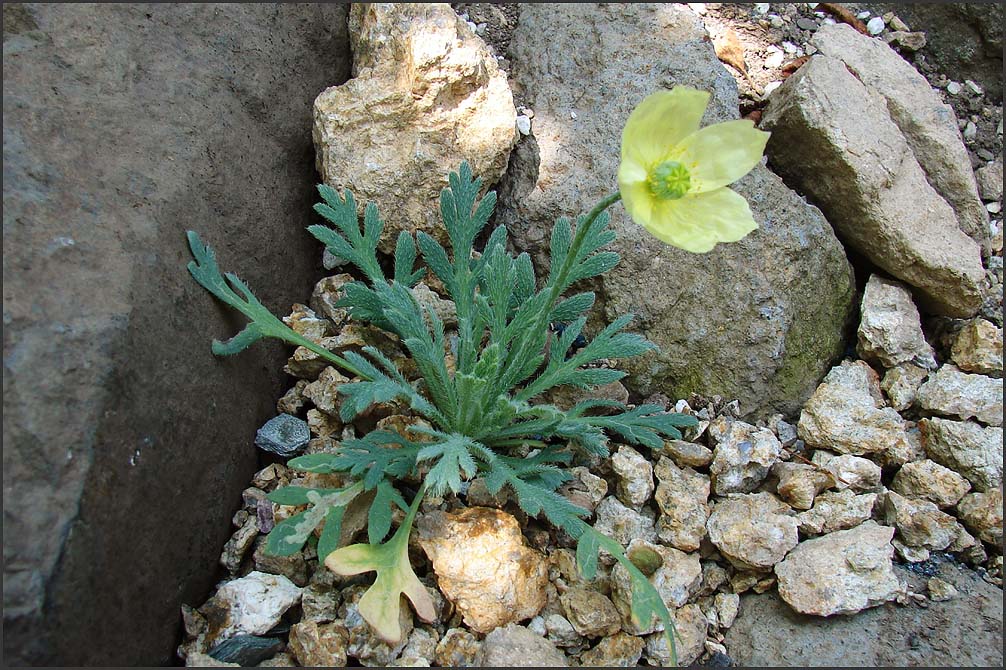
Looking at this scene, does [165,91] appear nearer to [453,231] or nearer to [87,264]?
[87,264]

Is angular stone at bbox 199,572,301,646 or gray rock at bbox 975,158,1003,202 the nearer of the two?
angular stone at bbox 199,572,301,646

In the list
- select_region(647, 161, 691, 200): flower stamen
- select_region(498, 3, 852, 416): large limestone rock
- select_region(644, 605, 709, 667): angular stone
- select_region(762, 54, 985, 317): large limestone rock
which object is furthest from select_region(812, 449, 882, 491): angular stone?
select_region(647, 161, 691, 200): flower stamen

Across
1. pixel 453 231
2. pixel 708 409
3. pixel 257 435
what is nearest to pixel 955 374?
pixel 708 409

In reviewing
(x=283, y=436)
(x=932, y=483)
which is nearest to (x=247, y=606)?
(x=283, y=436)

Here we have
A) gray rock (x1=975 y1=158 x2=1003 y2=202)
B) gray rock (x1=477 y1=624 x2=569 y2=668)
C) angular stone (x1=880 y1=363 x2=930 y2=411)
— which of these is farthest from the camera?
gray rock (x1=975 y1=158 x2=1003 y2=202)

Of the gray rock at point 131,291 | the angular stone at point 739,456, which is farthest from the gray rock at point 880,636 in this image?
the gray rock at point 131,291

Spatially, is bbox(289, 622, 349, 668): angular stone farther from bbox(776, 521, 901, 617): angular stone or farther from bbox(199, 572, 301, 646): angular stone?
bbox(776, 521, 901, 617): angular stone
